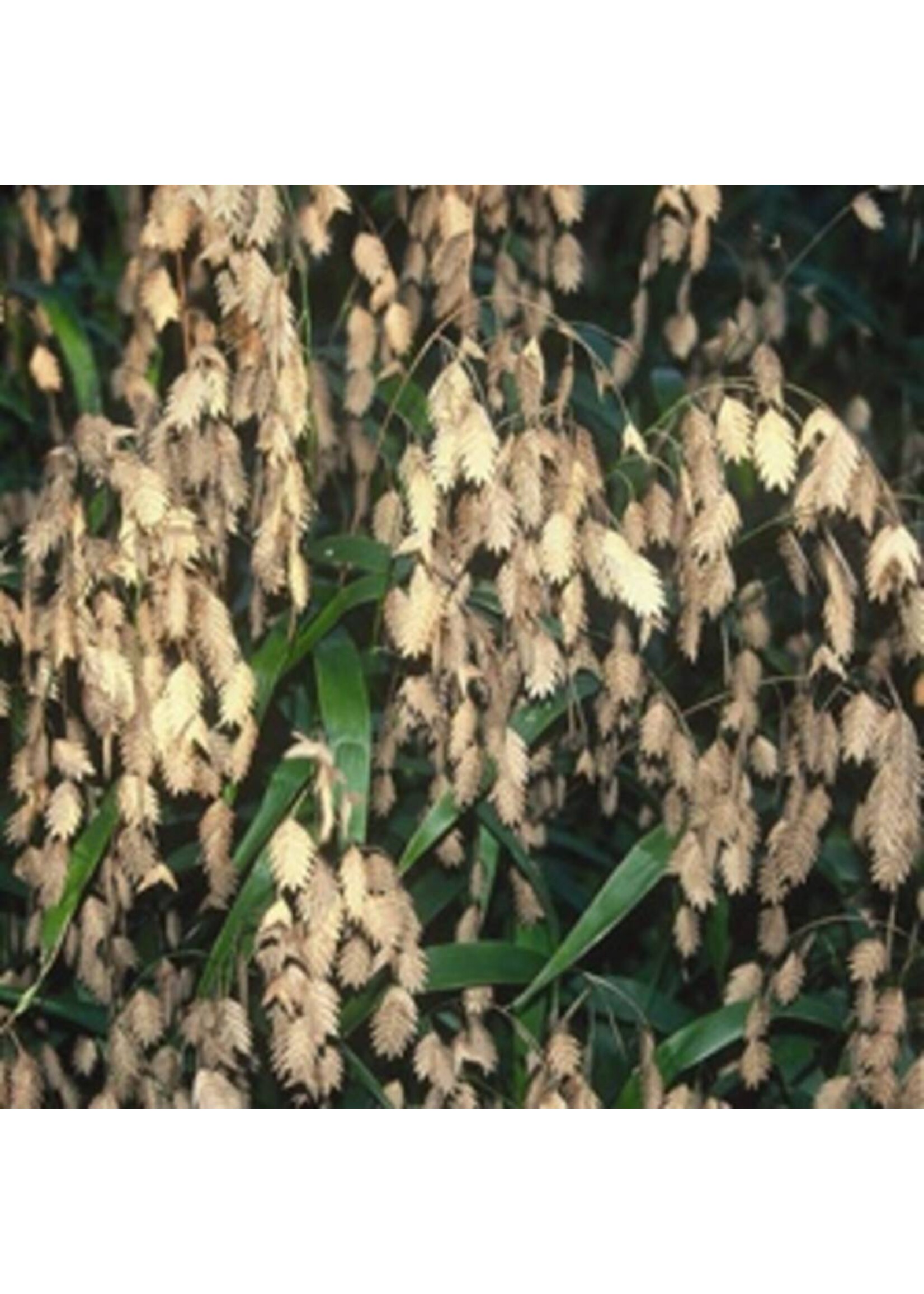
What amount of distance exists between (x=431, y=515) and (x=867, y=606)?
1.18 feet

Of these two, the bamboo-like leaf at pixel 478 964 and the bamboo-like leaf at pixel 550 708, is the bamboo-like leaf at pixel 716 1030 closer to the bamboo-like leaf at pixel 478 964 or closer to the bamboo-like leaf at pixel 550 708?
the bamboo-like leaf at pixel 478 964

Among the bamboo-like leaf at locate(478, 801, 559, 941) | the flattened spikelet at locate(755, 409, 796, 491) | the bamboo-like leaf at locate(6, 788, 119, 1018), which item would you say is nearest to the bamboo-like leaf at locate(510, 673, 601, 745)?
the bamboo-like leaf at locate(478, 801, 559, 941)

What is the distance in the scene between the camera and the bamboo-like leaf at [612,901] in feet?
7.07

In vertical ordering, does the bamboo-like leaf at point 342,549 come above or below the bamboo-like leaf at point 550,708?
above

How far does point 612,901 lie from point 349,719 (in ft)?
0.88

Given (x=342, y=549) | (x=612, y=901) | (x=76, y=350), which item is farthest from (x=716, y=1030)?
(x=76, y=350)

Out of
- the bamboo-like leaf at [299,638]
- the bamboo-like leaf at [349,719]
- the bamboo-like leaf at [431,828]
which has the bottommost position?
the bamboo-like leaf at [431,828]

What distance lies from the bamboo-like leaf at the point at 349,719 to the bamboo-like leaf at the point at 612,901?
191 mm

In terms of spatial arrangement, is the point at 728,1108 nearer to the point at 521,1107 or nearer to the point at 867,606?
the point at 521,1107

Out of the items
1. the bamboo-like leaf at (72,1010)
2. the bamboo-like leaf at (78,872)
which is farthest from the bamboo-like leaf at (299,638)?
the bamboo-like leaf at (72,1010)

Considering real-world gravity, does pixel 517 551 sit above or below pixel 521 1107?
above

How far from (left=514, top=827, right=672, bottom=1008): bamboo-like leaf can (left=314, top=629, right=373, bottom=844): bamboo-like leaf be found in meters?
0.19
